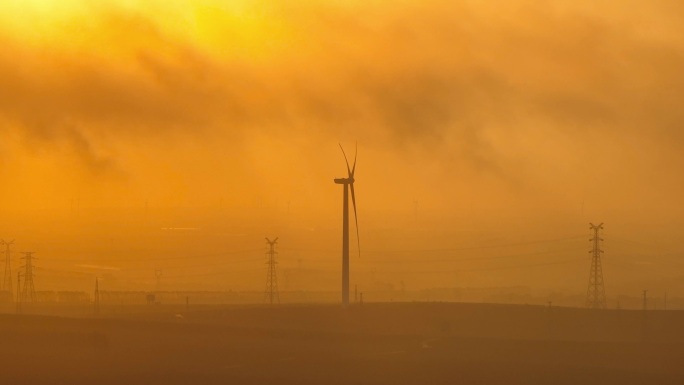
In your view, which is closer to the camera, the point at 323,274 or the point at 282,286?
the point at 282,286

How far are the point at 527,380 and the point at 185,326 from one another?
91.5ft

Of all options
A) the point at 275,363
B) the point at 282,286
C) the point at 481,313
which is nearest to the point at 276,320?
the point at 481,313

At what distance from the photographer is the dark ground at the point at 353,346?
41688 millimetres

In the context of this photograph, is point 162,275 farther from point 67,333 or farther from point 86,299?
point 67,333

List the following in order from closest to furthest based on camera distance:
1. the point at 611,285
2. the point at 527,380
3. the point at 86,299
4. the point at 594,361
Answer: the point at 527,380, the point at 594,361, the point at 86,299, the point at 611,285

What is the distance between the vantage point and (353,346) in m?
54.3

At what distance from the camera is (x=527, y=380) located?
41094mm

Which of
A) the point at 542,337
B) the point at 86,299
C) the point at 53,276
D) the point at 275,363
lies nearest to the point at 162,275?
the point at 53,276

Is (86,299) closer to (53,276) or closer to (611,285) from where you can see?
(53,276)

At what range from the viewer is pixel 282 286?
174375 millimetres

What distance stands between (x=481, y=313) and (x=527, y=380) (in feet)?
A: 101

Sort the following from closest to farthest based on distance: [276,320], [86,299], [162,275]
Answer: [276,320]
[86,299]
[162,275]

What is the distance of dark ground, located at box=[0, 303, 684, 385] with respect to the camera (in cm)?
4169

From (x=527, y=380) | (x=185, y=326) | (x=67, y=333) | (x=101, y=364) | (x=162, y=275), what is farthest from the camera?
(x=162, y=275)
